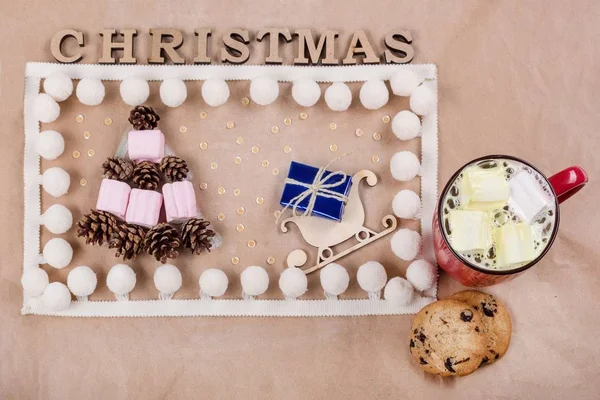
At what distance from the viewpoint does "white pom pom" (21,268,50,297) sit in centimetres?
93

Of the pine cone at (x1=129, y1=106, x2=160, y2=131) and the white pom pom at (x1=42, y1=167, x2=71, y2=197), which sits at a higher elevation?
the pine cone at (x1=129, y1=106, x2=160, y2=131)

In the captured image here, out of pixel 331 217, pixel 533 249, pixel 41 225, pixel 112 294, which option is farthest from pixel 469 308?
pixel 41 225

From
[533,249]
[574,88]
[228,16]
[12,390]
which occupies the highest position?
[228,16]

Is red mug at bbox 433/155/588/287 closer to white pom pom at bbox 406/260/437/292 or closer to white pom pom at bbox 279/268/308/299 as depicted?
white pom pom at bbox 406/260/437/292

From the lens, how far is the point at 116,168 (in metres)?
0.92

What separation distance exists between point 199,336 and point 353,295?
0.26m

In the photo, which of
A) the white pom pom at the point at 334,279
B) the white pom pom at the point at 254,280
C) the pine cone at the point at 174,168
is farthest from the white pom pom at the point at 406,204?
the pine cone at the point at 174,168

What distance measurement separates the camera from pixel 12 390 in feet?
3.07

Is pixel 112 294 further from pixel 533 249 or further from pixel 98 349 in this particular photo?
pixel 533 249

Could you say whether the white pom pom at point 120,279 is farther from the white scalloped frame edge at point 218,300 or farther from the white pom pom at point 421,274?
the white pom pom at point 421,274

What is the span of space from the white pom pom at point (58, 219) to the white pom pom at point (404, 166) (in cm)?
55

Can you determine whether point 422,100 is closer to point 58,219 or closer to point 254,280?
point 254,280

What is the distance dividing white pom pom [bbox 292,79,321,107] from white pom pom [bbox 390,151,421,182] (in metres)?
0.17

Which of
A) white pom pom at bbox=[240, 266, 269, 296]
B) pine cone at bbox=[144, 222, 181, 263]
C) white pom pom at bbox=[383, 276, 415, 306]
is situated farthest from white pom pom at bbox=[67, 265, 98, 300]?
white pom pom at bbox=[383, 276, 415, 306]
